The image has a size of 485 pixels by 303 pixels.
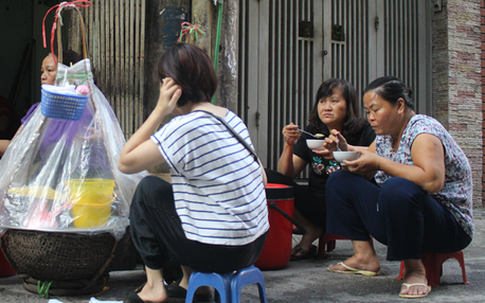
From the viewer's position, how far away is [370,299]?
2.32 m

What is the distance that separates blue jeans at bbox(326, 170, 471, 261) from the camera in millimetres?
2283

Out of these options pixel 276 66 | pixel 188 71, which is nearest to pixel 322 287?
pixel 188 71

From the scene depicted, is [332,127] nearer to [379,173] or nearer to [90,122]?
[379,173]

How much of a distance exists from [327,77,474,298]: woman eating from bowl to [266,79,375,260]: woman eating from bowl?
47cm

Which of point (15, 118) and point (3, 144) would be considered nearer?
point (3, 144)

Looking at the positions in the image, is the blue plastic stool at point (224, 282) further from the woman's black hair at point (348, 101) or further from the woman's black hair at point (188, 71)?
the woman's black hair at point (348, 101)

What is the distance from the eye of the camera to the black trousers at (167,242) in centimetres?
184

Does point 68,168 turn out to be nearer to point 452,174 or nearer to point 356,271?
point 356,271

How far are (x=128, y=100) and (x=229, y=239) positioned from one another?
207cm

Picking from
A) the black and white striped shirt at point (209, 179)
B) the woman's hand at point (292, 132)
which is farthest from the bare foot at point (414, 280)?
the woman's hand at point (292, 132)

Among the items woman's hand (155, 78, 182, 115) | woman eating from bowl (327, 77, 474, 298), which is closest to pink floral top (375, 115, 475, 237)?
woman eating from bowl (327, 77, 474, 298)

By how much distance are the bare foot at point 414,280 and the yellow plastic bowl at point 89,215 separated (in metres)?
1.53

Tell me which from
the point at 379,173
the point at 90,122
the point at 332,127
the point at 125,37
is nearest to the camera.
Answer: the point at 90,122

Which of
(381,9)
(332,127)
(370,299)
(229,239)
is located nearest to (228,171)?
(229,239)
